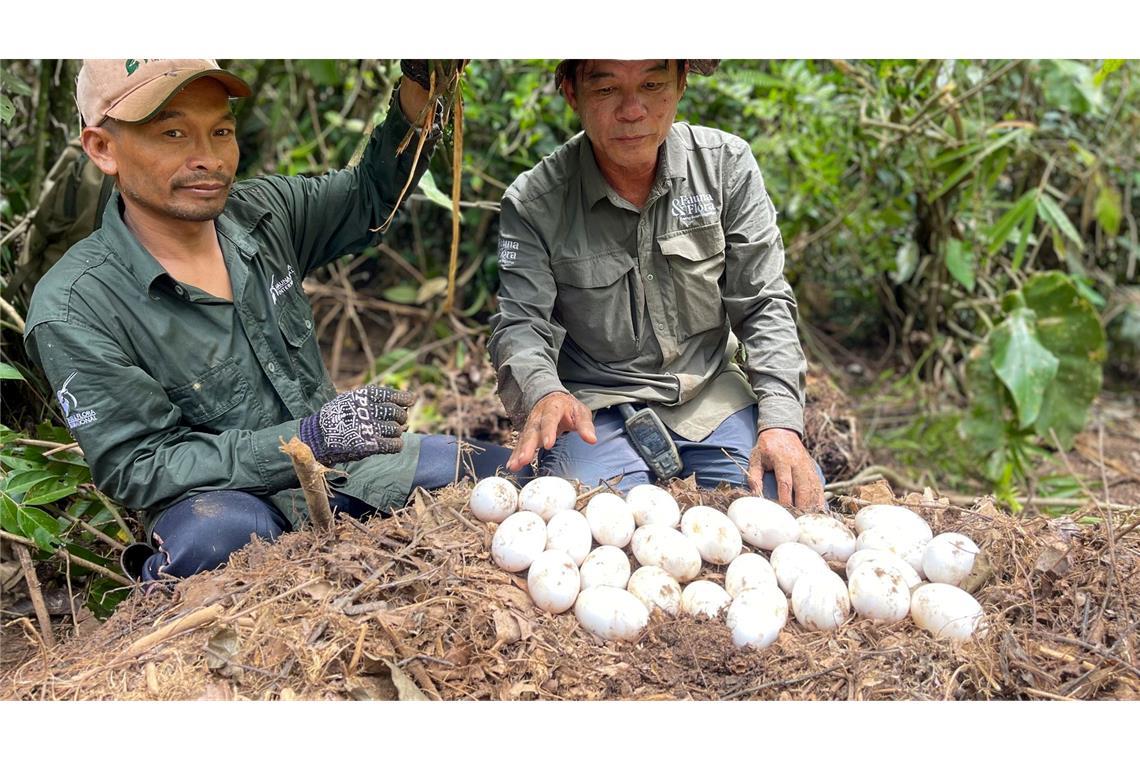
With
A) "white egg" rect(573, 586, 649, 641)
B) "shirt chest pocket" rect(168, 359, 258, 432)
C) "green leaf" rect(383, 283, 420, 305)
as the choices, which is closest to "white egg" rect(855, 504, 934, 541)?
"white egg" rect(573, 586, 649, 641)

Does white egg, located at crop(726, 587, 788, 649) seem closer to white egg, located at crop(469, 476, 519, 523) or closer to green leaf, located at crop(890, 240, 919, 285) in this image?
white egg, located at crop(469, 476, 519, 523)

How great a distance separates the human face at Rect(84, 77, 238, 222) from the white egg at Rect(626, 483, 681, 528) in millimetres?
1338

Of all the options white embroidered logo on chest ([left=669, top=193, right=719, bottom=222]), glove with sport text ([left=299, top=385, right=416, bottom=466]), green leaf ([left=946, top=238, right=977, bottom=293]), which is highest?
white embroidered logo on chest ([left=669, top=193, right=719, bottom=222])

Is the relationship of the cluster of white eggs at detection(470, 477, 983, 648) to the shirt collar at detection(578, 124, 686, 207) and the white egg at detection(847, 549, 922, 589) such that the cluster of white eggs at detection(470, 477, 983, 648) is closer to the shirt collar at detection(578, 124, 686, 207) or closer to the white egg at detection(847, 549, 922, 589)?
the white egg at detection(847, 549, 922, 589)

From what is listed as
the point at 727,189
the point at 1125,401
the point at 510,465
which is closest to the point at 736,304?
the point at 727,189

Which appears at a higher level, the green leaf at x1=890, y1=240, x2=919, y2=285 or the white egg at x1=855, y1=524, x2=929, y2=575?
the white egg at x1=855, y1=524, x2=929, y2=575

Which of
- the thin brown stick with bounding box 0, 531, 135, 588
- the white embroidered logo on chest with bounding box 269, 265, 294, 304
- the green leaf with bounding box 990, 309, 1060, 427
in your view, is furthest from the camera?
the green leaf with bounding box 990, 309, 1060, 427

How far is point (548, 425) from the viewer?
8.89 feet

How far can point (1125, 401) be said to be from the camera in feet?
19.8

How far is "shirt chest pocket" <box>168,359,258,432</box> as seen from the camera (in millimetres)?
2717

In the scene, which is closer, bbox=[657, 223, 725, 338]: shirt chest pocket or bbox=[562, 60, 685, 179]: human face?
bbox=[562, 60, 685, 179]: human face

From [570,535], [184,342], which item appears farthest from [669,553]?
[184,342]

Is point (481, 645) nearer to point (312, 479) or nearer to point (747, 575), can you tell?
point (312, 479)

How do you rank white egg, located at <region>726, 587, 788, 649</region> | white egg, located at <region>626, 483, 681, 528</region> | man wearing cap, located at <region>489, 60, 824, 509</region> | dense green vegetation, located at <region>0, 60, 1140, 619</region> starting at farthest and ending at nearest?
dense green vegetation, located at <region>0, 60, 1140, 619</region>
man wearing cap, located at <region>489, 60, 824, 509</region>
white egg, located at <region>626, 483, 681, 528</region>
white egg, located at <region>726, 587, 788, 649</region>
